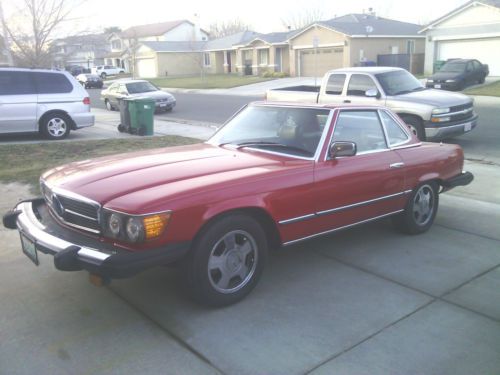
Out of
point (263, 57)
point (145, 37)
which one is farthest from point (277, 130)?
point (145, 37)

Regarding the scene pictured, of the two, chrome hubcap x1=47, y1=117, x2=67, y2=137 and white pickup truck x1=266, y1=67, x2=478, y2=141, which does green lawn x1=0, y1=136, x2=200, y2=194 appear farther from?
white pickup truck x1=266, y1=67, x2=478, y2=141

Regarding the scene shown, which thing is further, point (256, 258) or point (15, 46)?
point (15, 46)

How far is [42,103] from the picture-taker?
11711 mm

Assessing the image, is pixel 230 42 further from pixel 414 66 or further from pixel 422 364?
pixel 422 364

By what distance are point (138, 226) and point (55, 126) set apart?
9842 millimetres

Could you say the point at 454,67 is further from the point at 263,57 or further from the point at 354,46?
the point at 263,57

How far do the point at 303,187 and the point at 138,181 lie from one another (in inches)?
54.0

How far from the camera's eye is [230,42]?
59062 mm

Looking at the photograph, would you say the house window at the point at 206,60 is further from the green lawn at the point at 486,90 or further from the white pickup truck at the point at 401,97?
the white pickup truck at the point at 401,97

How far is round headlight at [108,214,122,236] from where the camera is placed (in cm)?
342

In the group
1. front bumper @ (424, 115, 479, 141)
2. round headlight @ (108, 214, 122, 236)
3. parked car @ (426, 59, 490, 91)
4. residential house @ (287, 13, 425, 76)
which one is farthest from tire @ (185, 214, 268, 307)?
residential house @ (287, 13, 425, 76)

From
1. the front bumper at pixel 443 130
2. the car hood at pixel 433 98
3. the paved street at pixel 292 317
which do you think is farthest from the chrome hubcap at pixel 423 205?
the car hood at pixel 433 98

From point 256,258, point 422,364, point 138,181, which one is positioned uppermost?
point 138,181

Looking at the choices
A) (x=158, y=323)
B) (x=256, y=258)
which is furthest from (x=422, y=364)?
(x=158, y=323)
